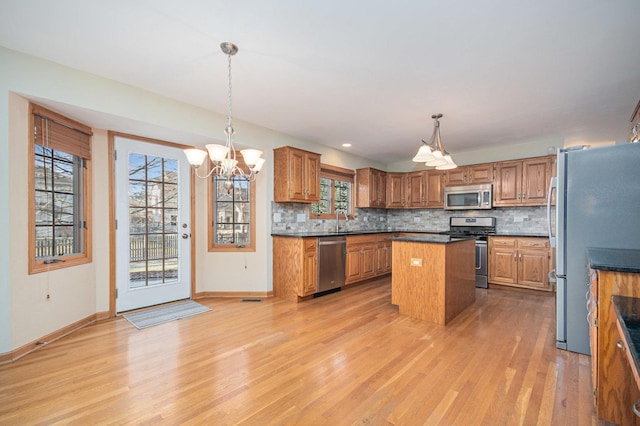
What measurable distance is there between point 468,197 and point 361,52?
4.10 meters

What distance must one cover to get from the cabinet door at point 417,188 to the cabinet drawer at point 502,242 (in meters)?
1.57

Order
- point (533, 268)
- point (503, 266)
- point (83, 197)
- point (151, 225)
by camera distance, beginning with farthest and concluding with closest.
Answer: point (503, 266)
point (533, 268)
point (151, 225)
point (83, 197)

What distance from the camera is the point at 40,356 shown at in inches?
97.3

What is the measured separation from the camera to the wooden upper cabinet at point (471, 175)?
532 cm

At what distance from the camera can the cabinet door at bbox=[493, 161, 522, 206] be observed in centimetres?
501

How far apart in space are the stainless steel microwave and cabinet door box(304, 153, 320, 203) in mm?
2709

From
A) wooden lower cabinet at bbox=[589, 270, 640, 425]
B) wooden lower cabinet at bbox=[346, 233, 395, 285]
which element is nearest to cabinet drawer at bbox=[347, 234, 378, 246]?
wooden lower cabinet at bbox=[346, 233, 395, 285]

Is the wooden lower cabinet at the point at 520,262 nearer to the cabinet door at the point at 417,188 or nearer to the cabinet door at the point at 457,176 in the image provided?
the cabinet door at the point at 457,176

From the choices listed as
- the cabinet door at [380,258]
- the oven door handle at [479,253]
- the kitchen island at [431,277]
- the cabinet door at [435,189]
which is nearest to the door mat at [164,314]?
the kitchen island at [431,277]

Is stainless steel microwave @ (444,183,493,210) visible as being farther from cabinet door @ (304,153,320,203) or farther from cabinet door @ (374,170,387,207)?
cabinet door @ (304,153,320,203)

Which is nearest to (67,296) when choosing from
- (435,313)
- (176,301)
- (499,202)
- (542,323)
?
(176,301)

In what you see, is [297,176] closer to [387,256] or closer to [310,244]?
[310,244]

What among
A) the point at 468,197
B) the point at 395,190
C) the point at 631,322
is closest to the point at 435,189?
the point at 468,197

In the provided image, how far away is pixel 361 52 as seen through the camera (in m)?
2.36
